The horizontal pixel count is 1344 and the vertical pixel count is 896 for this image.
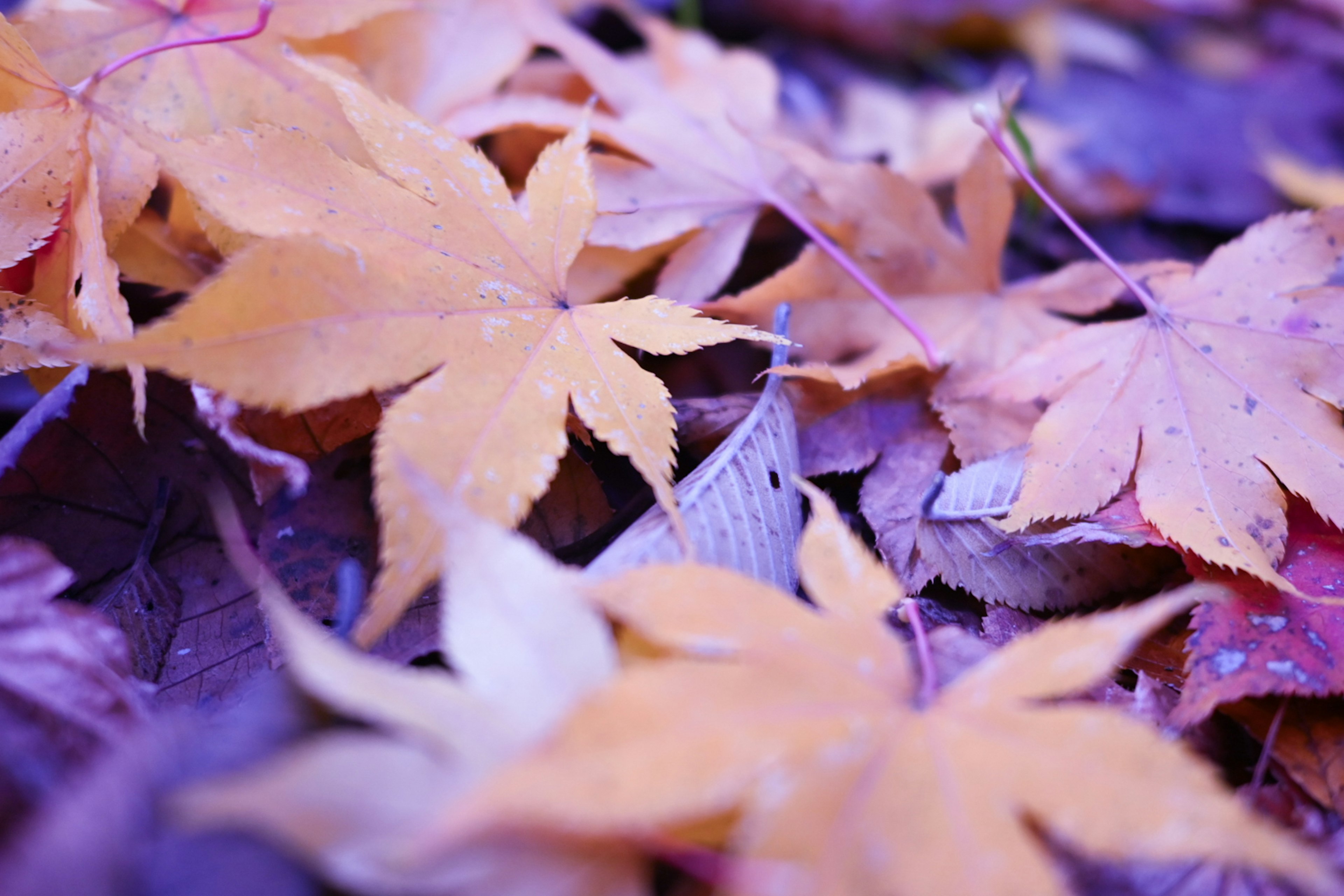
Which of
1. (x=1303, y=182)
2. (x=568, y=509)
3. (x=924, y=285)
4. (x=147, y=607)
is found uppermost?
(x=1303, y=182)

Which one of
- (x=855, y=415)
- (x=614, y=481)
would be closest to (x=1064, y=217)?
(x=855, y=415)

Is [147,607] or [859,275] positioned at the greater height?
[859,275]

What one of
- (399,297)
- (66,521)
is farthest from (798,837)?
(66,521)

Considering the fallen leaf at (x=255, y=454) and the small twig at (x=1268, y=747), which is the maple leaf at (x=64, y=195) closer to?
the fallen leaf at (x=255, y=454)

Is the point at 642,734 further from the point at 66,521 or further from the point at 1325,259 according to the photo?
the point at 1325,259

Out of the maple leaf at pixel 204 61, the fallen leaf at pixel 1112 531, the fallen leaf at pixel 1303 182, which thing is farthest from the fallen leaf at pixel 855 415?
the fallen leaf at pixel 1303 182

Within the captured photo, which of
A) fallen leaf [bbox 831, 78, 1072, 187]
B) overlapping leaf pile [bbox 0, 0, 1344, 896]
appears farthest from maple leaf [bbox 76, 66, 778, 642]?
fallen leaf [bbox 831, 78, 1072, 187]

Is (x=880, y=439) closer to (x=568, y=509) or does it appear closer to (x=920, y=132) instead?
(x=568, y=509)
